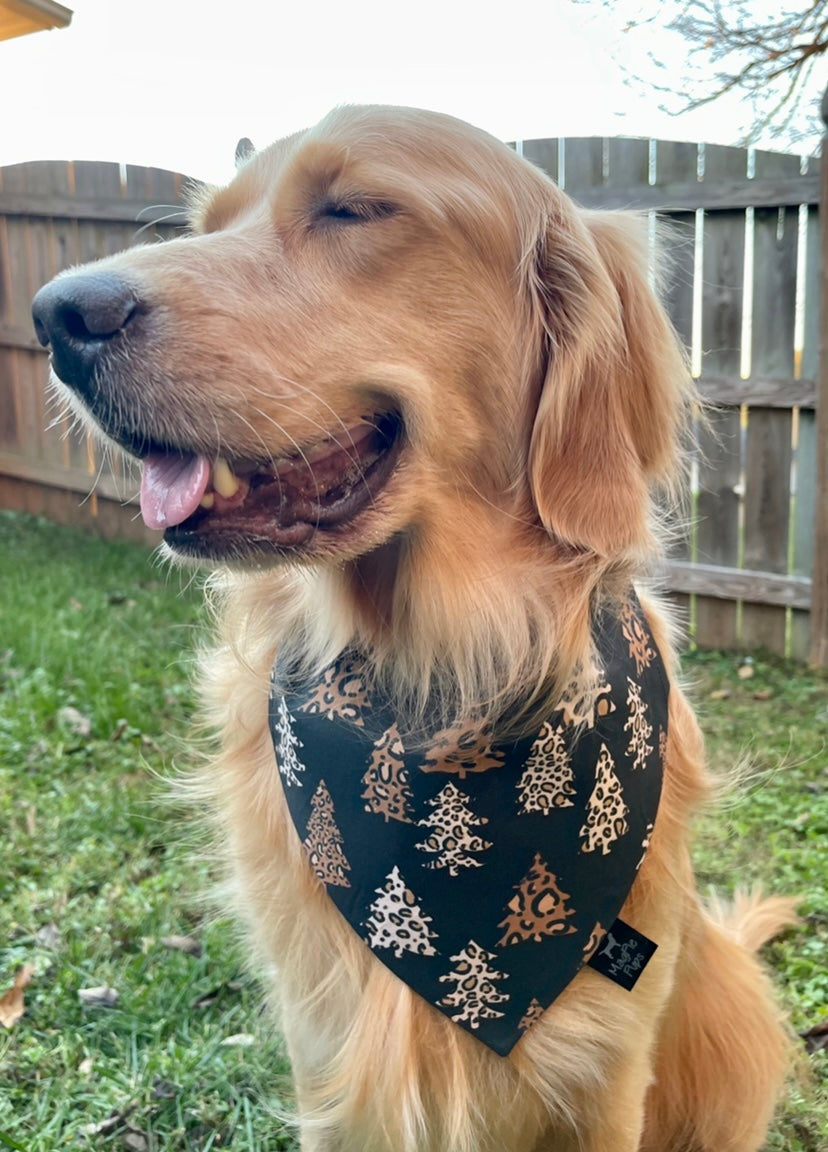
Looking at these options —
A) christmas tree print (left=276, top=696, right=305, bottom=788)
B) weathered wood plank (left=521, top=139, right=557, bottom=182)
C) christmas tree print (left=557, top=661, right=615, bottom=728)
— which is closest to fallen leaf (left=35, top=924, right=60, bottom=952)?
christmas tree print (left=276, top=696, right=305, bottom=788)

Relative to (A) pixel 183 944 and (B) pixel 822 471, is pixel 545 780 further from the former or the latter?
(B) pixel 822 471

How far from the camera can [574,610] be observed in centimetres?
160

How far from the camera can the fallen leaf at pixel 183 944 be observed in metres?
2.58

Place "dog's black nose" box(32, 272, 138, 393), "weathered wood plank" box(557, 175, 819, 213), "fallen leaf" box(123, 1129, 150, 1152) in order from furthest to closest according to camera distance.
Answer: "weathered wood plank" box(557, 175, 819, 213) < "fallen leaf" box(123, 1129, 150, 1152) < "dog's black nose" box(32, 272, 138, 393)

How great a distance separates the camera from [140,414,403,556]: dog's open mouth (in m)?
1.40

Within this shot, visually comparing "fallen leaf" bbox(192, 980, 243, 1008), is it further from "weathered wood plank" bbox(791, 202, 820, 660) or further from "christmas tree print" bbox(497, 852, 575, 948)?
"weathered wood plank" bbox(791, 202, 820, 660)

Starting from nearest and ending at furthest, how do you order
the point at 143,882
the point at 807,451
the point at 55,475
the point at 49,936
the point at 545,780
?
1. the point at 545,780
2. the point at 49,936
3. the point at 143,882
4. the point at 807,451
5. the point at 55,475

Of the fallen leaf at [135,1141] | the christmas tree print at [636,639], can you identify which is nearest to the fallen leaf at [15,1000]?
the fallen leaf at [135,1141]

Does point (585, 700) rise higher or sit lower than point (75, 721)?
higher

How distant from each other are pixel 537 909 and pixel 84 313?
118 centimetres

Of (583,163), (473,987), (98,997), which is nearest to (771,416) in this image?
(583,163)

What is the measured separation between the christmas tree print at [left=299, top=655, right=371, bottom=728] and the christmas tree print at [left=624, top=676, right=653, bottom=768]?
45 cm

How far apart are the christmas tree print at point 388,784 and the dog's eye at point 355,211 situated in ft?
2.81

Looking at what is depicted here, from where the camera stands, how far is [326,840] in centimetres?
166
